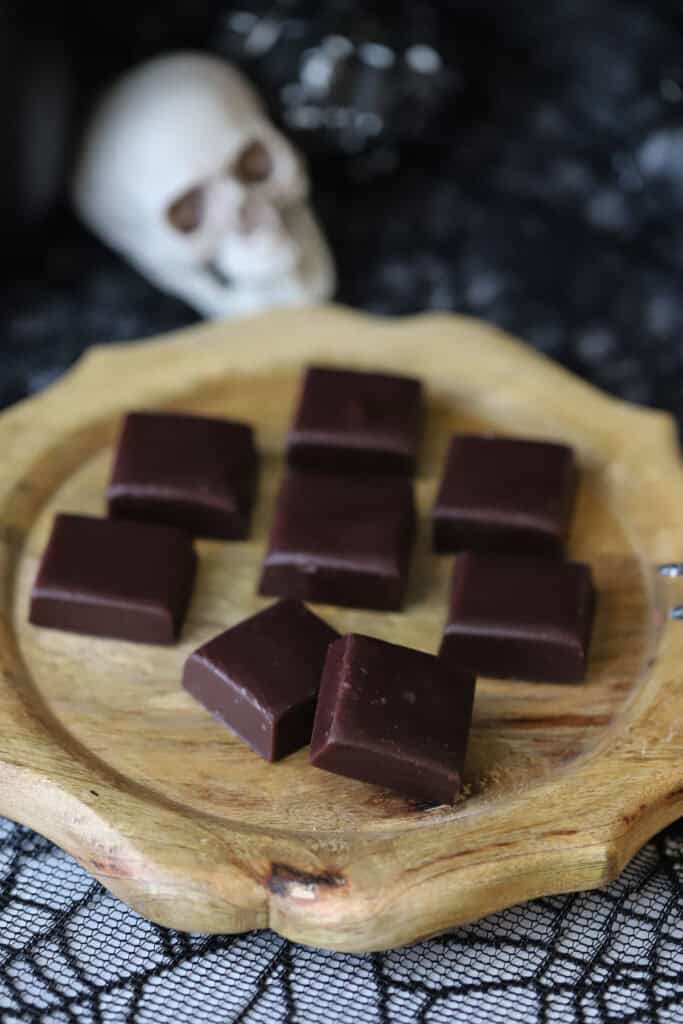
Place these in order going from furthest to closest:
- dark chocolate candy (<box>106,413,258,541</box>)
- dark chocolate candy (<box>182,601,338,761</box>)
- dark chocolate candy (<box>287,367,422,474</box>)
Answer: dark chocolate candy (<box>287,367,422,474</box>)
dark chocolate candy (<box>106,413,258,541</box>)
dark chocolate candy (<box>182,601,338,761</box>)

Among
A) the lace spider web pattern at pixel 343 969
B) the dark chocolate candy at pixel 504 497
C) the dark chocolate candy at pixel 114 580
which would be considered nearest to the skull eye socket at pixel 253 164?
the dark chocolate candy at pixel 504 497

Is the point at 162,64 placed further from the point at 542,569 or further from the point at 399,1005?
the point at 399,1005

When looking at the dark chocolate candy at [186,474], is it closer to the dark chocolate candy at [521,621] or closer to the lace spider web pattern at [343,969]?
the dark chocolate candy at [521,621]

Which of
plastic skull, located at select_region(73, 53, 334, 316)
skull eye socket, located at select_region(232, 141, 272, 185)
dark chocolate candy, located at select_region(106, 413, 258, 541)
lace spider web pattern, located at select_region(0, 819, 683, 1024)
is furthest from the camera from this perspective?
skull eye socket, located at select_region(232, 141, 272, 185)

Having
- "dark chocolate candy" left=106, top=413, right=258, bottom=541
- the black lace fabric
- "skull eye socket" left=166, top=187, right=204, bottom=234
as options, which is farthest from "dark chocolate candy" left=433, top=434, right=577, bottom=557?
"skull eye socket" left=166, top=187, right=204, bottom=234

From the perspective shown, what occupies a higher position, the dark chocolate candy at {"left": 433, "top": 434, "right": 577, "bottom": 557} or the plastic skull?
the plastic skull

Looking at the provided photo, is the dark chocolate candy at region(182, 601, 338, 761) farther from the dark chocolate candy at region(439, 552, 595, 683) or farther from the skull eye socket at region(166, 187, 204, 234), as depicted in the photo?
the skull eye socket at region(166, 187, 204, 234)

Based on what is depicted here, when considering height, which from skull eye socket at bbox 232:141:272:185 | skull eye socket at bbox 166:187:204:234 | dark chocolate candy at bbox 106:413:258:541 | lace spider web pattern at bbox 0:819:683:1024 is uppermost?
skull eye socket at bbox 232:141:272:185
